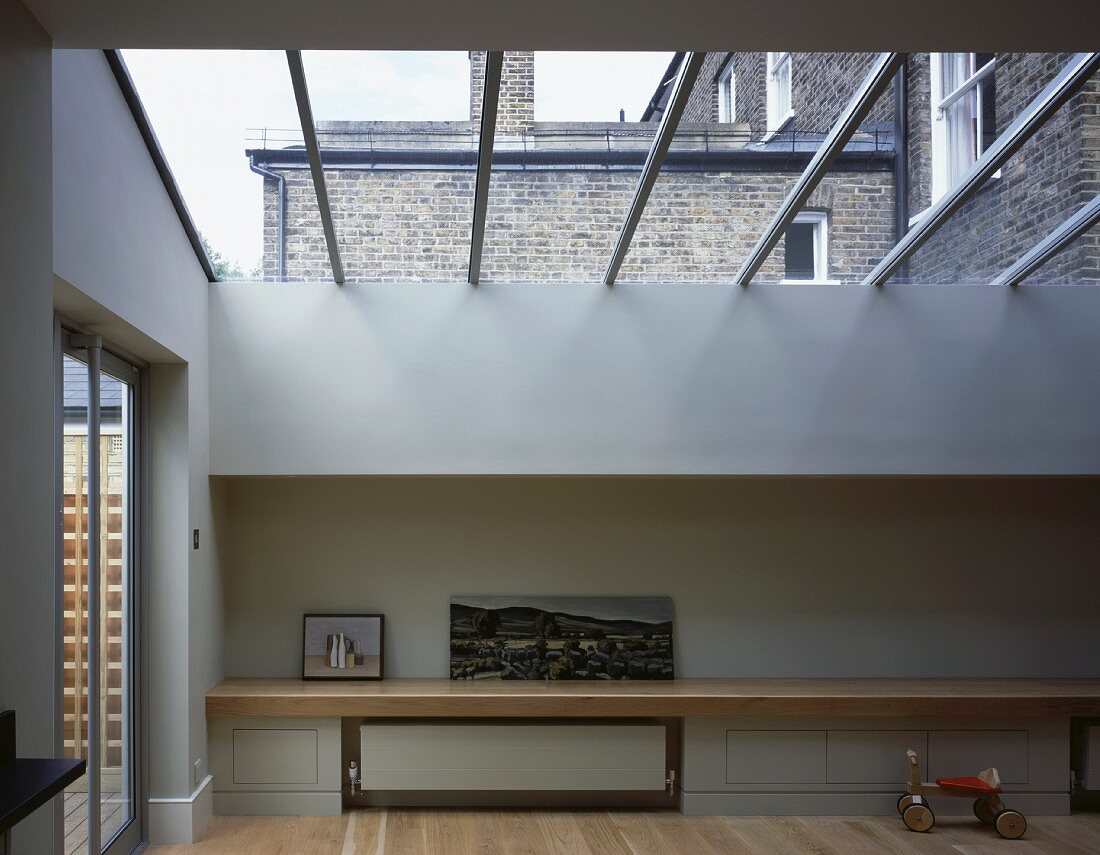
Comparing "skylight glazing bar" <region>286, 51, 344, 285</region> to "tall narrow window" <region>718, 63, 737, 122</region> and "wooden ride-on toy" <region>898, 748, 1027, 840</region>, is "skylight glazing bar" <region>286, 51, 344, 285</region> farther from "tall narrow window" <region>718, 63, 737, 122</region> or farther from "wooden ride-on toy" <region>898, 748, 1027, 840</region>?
"wooden ride-on toy" <region>898, 748, 1027, 840</region>

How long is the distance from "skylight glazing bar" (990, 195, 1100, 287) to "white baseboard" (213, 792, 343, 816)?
4.69 metres

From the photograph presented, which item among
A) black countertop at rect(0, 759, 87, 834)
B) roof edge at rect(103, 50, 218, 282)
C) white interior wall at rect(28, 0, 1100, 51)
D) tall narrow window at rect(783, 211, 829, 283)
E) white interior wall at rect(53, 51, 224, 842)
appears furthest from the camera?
tall narrow window at rect(783, 211, 829, 283)

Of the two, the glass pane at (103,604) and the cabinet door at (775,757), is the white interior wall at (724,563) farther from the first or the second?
the glass pane at (103,604)

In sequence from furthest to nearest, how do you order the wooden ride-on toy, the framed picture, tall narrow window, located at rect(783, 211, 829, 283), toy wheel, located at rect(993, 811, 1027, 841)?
1. the framed picture
2. the wooden ride-on toy
3. toy wheel, located at rect(993, 811, 1027, 841)
4. tall narrow window, located at rect(783, 211, 829, 283)

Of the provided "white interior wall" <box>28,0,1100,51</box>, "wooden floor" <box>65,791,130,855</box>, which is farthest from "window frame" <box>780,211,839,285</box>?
"wooden floor" <box>65,791,130,855</box>

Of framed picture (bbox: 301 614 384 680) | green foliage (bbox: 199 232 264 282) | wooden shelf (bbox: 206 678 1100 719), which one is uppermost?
green foliage (bbox: 199 232 264 282)

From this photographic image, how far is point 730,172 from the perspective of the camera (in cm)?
449

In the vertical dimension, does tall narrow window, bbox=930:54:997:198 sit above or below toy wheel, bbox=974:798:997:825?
above

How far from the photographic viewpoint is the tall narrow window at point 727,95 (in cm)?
389

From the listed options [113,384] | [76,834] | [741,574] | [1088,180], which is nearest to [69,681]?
[76,834]

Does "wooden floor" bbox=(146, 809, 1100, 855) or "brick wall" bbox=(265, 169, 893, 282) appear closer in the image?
"brick wall" bbox=(265, 169, 893, 282)

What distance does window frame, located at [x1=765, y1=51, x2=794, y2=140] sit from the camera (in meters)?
4.00

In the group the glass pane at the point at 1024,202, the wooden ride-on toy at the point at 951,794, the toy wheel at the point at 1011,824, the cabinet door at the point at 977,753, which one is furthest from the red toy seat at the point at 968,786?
the glass pane at the point at 1024,202

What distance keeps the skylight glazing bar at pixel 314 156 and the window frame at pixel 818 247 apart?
2.27m
